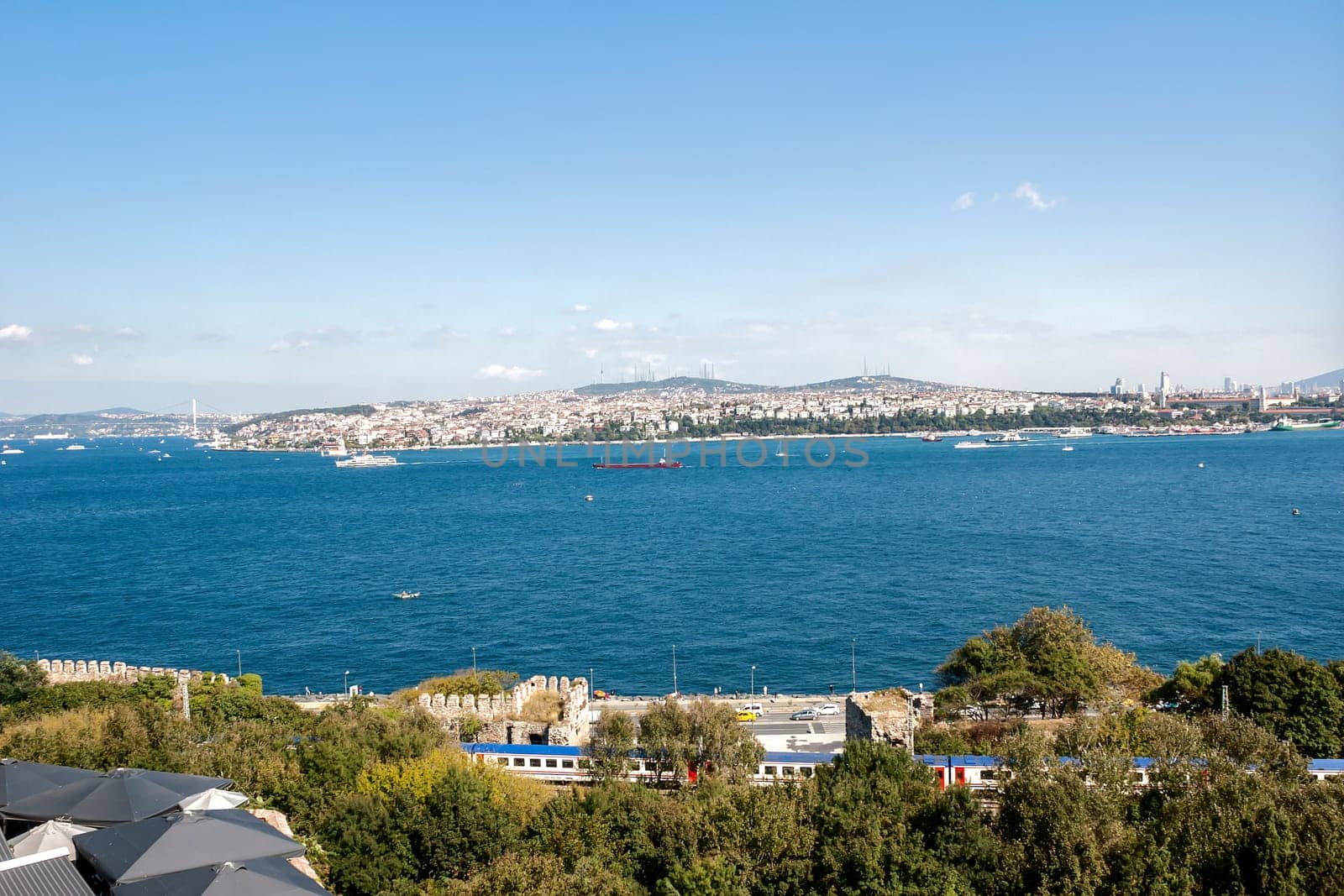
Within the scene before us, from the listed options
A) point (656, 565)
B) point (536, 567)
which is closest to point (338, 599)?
point (536, 567)

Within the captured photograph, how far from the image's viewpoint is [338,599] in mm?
37844

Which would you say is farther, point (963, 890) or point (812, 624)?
point (812, 624)

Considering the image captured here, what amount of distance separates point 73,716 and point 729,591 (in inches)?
994

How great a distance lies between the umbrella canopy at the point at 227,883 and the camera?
748 centimetres

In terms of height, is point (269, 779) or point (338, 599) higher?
point (269, 779)

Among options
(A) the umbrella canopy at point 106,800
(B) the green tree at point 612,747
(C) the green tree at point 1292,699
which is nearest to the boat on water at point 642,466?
(C) the green tree at point 1292,699

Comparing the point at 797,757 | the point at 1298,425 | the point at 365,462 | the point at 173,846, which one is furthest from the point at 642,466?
the point at 1298,425

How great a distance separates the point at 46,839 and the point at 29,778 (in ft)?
6.71

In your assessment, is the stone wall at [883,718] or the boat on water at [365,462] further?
the boat on water at [365,462]

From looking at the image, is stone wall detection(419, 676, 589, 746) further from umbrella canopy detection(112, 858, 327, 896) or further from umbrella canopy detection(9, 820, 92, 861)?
umbrella canopy detection(112, 858, 327, 896)

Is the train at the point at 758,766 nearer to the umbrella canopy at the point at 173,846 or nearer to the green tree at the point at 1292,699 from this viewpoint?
the green tree at the point at 1292,699

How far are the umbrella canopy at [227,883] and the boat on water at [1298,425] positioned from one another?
542 ft

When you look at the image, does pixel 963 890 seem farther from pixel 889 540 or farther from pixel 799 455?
pixel 799 455

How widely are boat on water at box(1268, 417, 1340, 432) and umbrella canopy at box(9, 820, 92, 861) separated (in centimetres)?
16600
